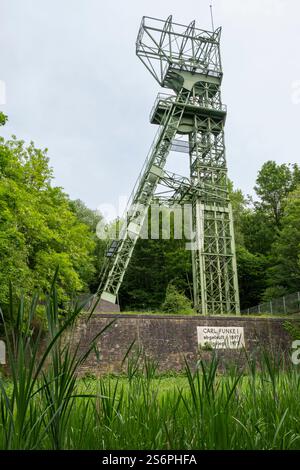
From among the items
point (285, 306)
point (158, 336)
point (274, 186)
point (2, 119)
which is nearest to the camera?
point (2, 119)

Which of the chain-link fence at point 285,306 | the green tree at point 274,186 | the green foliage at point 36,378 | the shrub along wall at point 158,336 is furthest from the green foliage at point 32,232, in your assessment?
the green tree at point 274,186

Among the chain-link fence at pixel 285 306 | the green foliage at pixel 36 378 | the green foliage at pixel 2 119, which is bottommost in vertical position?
the green foliage at pixel 36 378

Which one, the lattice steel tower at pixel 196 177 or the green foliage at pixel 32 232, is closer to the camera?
the green foliage at pixel 32 232

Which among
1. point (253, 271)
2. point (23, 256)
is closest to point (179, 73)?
point (253, 271)

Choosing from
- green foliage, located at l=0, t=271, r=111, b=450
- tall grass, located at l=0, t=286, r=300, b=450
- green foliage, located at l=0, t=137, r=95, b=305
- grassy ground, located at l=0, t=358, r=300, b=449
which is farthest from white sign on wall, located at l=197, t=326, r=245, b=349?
green foliage, located at l=0, t=271, r=111, b=450

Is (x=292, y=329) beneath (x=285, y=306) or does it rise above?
beneath

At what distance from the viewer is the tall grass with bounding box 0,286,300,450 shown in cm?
199

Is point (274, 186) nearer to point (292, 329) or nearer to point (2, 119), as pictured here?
point (292, 329)

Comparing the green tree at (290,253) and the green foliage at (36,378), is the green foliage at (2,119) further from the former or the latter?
the green tree at (290,253)

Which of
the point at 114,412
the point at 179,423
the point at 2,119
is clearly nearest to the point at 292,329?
the point at 2,119

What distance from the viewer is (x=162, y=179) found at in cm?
2359

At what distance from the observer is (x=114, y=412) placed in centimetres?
307

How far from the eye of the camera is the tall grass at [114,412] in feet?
6.51

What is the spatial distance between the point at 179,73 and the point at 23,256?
16.3m
